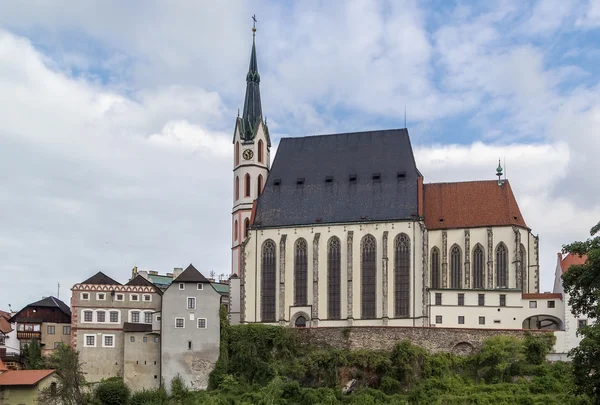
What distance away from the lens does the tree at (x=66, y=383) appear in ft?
234

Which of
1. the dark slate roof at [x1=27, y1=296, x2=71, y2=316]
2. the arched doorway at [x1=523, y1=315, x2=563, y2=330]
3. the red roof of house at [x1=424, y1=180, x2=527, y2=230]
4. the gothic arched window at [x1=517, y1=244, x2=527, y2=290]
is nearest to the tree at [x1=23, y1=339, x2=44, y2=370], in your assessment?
the dark slate roof at [x1=27, y1=296, x2=71, y2=316]

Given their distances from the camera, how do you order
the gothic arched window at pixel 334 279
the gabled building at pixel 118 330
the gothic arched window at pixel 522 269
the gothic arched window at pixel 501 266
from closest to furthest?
the gabled building at pixel 118 330 < the gothic arched window at pixel 522 269 < the gothic arched window at pixel 501 266 < the gothic arched window at pixel 334 279

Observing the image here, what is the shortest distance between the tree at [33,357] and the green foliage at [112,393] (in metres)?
6.53

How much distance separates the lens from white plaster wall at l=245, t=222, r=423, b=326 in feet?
276

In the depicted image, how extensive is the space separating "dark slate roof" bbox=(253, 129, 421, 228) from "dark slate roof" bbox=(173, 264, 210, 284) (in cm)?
1363

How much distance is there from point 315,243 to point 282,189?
6.90 metres

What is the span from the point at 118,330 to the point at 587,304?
141 feet

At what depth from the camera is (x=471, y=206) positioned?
281 ft

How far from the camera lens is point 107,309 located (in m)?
77.8

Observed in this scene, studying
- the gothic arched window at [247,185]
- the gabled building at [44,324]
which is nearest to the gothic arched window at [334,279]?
the gothic arched window at [247,185]

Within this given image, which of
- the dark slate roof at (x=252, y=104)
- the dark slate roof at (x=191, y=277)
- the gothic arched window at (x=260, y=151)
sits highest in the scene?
the dark slate roof at (x=252, y=104)

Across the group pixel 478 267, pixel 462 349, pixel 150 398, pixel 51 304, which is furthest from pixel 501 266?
pixel 51 304

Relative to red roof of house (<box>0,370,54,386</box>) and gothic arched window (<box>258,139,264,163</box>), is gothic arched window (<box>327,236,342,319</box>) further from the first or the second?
red roof of house (<box>0,370,54,386</box>)

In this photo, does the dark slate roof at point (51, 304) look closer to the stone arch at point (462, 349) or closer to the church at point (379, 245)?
the church at point (379, 245)
